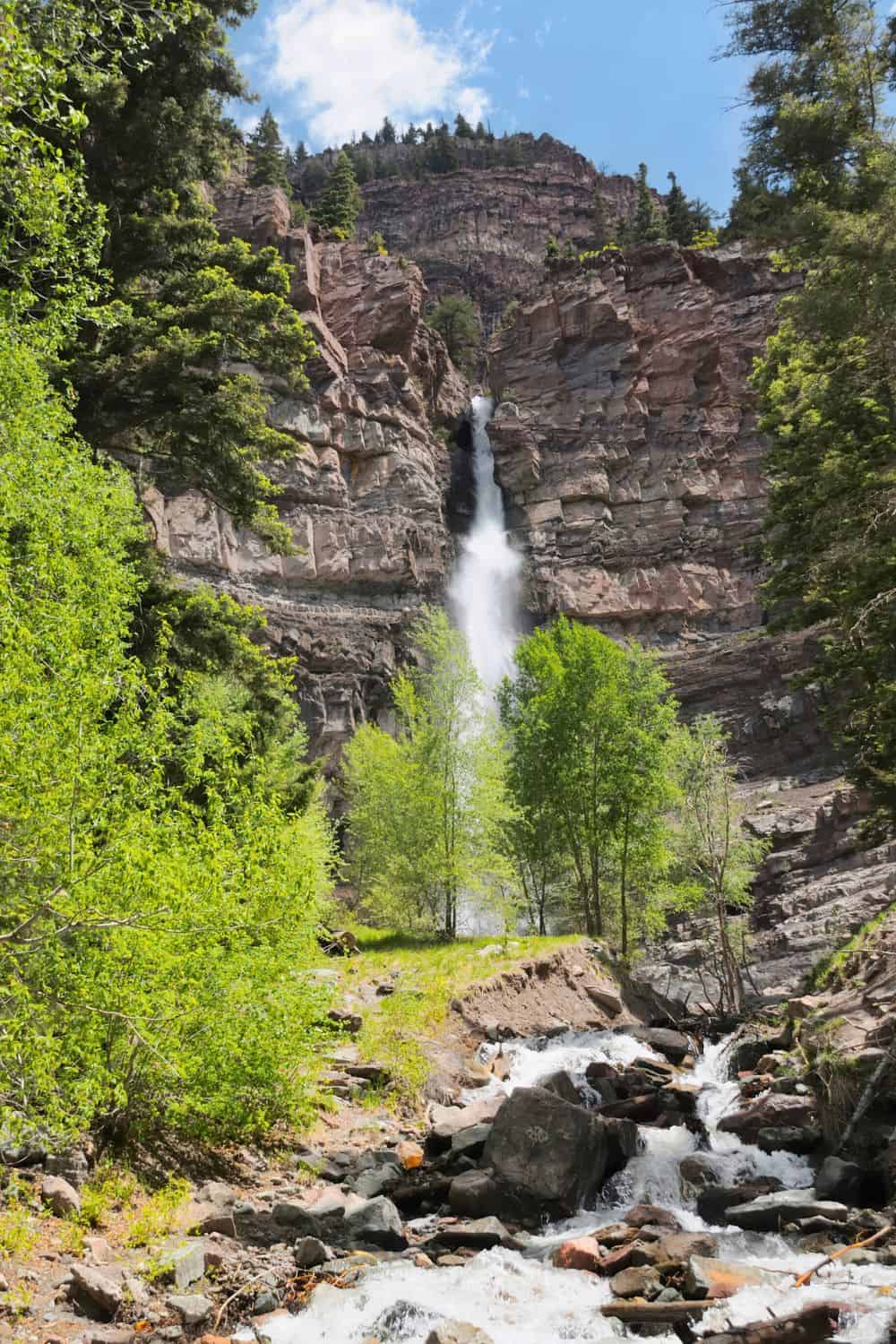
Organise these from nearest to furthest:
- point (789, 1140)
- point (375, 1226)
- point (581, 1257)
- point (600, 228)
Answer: point (581, 1257) < point (375, 1226) < point (789, 1140) < point (600, 228)

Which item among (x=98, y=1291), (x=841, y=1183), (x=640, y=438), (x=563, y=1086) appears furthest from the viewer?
(x=640, y=438)

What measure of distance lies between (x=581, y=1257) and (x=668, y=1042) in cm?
1123

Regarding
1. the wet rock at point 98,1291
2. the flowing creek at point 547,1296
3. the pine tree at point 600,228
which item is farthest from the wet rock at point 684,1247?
the pine tree at point 600,228

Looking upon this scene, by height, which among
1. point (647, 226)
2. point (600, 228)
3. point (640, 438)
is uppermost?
point (600, 228)

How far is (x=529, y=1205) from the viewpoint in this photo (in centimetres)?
995

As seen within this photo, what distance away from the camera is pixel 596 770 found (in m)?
27.0

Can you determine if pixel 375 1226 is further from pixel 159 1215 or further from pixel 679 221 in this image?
pixel 679 221

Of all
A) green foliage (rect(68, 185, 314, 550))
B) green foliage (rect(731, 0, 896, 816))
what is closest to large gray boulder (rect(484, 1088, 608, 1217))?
green foliage (rect(731, 0, 896, 816))

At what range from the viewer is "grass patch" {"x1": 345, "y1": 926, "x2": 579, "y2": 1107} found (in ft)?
44.6

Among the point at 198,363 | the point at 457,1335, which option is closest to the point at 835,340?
the point at 198,363

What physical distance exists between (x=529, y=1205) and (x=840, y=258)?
1420 cm

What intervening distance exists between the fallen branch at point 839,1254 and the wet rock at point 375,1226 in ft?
12.2

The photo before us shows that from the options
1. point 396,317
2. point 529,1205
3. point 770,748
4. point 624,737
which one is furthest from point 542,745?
point 396,317

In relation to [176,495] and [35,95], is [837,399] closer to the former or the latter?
[35,95]
